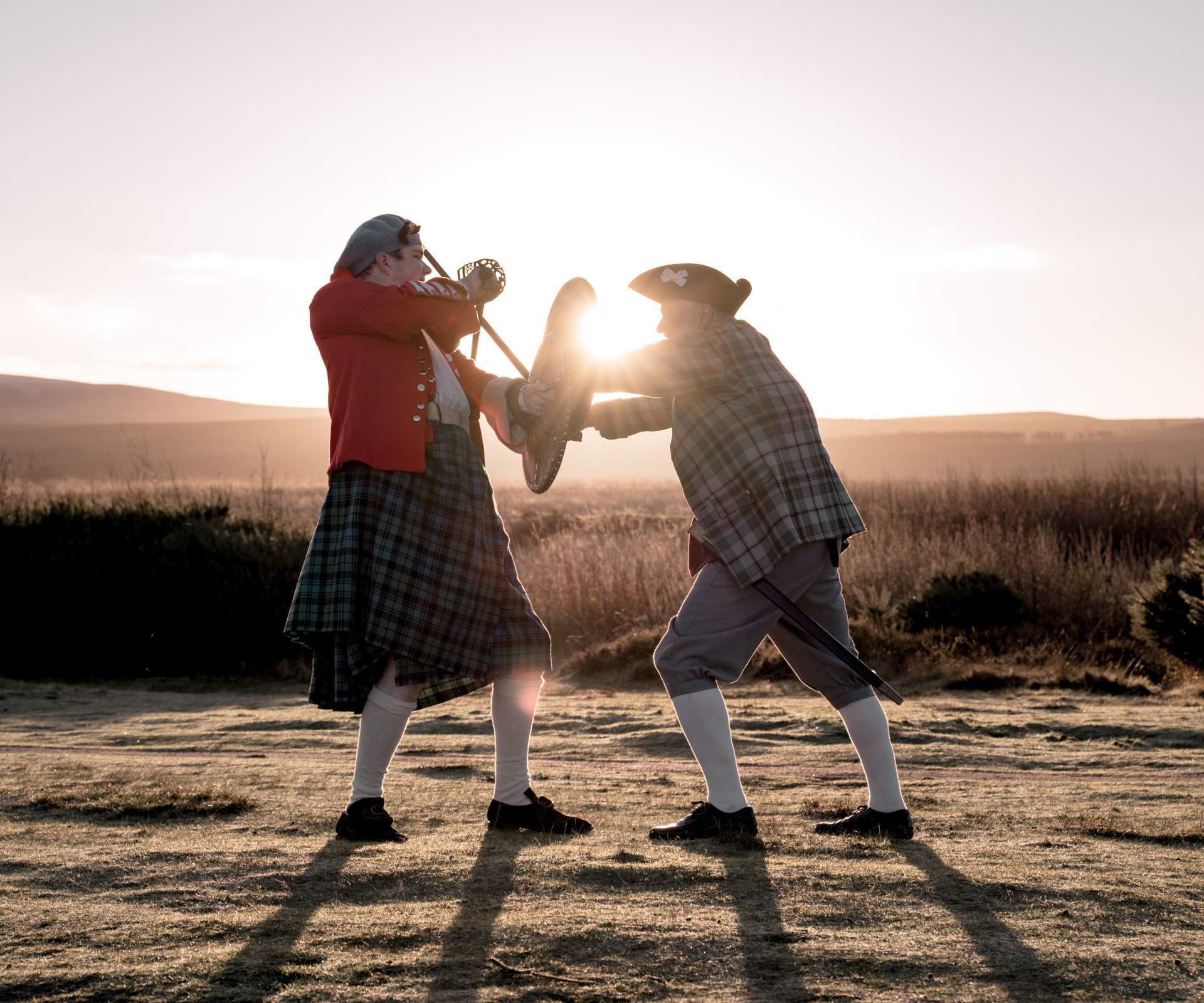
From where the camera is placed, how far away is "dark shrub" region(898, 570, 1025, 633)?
12609 millimetres

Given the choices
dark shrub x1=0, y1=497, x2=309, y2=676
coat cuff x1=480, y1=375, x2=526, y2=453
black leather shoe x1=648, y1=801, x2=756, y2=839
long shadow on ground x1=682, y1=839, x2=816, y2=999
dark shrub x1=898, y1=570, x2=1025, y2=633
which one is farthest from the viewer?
dark shrub x1=0, y1=497, x2=309, y2=676

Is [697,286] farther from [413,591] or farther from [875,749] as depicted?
[875,749]

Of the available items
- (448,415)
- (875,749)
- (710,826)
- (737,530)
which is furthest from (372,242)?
(875,749)

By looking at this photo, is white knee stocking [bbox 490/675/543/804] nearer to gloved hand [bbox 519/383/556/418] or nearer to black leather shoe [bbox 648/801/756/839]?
black leather shoe [bbox 648/801/756/839]

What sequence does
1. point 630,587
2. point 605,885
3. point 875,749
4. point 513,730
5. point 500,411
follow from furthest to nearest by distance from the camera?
point 630,587
point 500,411
point 513,730
point 875,749
point 605,885

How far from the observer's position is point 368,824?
404 centimetres

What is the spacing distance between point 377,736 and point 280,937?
3.84 feet

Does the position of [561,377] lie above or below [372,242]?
below

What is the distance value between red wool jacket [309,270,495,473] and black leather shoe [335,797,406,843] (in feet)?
3.62

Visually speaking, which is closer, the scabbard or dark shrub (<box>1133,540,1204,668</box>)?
the scabbard

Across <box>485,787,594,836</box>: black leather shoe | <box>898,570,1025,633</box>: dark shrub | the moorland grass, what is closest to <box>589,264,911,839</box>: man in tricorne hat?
<box>485,787,594,836</box>: black leather shoe

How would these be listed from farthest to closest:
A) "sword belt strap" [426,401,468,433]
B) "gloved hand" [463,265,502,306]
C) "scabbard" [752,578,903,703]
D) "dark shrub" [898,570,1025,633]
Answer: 1. "dark shrub" [898,570,1025,633]
2. "gloved hand" [463,265,502,306]
3. "sword belt strap" [426,401,468,433]
4. "scabbard" [752,578,903,703]

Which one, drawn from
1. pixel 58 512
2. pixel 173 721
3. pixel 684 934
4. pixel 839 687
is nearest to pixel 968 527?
pixel 58 512

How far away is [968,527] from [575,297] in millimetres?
16657
